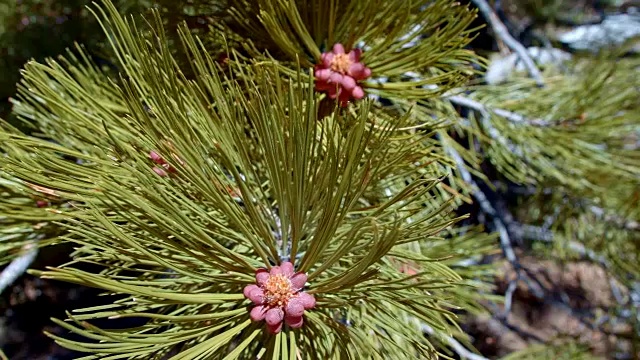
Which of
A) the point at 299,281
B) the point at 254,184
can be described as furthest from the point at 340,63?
the point at 299,281

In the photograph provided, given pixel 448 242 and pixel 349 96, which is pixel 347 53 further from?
pixel 448 242

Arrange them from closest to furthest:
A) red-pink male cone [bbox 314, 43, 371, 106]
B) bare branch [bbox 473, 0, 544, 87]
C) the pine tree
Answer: the pine tree < red-pink male cone [bbox 314, 43, 371, 106] < bare branch [bbox 473, 0, 544, 87]

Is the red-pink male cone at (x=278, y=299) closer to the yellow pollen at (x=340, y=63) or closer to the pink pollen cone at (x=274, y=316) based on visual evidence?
the pink pollen cone at (x=274, y=316)

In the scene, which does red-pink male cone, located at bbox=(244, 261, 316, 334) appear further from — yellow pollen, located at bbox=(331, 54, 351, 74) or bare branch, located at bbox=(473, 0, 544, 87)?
bare branch, located at bbox=(473, 0, 544, 87)

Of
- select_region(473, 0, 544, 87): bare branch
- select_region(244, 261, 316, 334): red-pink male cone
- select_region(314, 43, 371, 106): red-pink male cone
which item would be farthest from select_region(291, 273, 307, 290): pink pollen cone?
select_region(473, 0, 544, 87): bare branch

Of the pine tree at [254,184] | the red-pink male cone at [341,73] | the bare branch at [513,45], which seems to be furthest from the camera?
the bare branch at [513,45]

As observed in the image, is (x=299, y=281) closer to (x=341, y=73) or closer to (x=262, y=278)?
(x=262, y=278)

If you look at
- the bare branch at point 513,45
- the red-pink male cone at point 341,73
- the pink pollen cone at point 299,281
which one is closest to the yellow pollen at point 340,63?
the red-pink male cone at point 341,73
